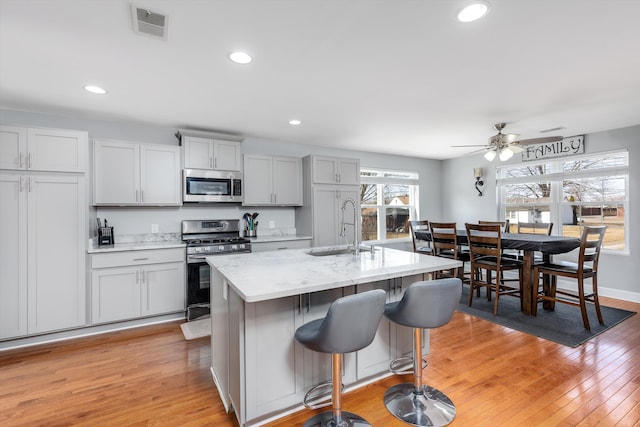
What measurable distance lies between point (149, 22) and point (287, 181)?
9.51 ft

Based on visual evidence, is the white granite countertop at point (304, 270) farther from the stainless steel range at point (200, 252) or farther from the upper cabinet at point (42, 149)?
the upper cabinet at point (42, 149)

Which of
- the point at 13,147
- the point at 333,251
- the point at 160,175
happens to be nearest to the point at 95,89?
the point at 13,147

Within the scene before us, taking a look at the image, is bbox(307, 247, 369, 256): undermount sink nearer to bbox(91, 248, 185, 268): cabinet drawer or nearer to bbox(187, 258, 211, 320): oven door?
bbox(187, 258, 211, 320): oven door

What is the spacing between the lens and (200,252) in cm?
359

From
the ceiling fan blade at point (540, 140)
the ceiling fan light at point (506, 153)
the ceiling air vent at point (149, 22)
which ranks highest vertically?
the ceiling air vent at point (149, 22)

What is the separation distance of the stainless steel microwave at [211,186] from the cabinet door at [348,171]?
1530 mm

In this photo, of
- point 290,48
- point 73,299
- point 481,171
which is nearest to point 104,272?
point 73,299

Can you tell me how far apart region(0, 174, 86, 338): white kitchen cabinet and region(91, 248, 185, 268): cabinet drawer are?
0.15 meters

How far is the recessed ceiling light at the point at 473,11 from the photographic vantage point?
162cm

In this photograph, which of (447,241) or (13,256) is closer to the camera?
(13,256)

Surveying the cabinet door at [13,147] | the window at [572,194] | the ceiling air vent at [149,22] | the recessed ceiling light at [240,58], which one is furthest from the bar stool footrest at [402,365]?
the window at [572,194]

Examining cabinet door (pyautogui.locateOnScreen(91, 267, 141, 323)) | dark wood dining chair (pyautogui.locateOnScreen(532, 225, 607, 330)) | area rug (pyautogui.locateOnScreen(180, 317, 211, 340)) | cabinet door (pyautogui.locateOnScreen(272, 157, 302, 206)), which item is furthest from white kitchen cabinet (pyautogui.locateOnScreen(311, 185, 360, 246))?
dark wood dining chair (pyautogui.locateOnScreen(532, 225, 607, 330))

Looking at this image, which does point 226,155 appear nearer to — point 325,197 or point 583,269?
point 325,197

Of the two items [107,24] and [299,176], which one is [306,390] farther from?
[299,176]
